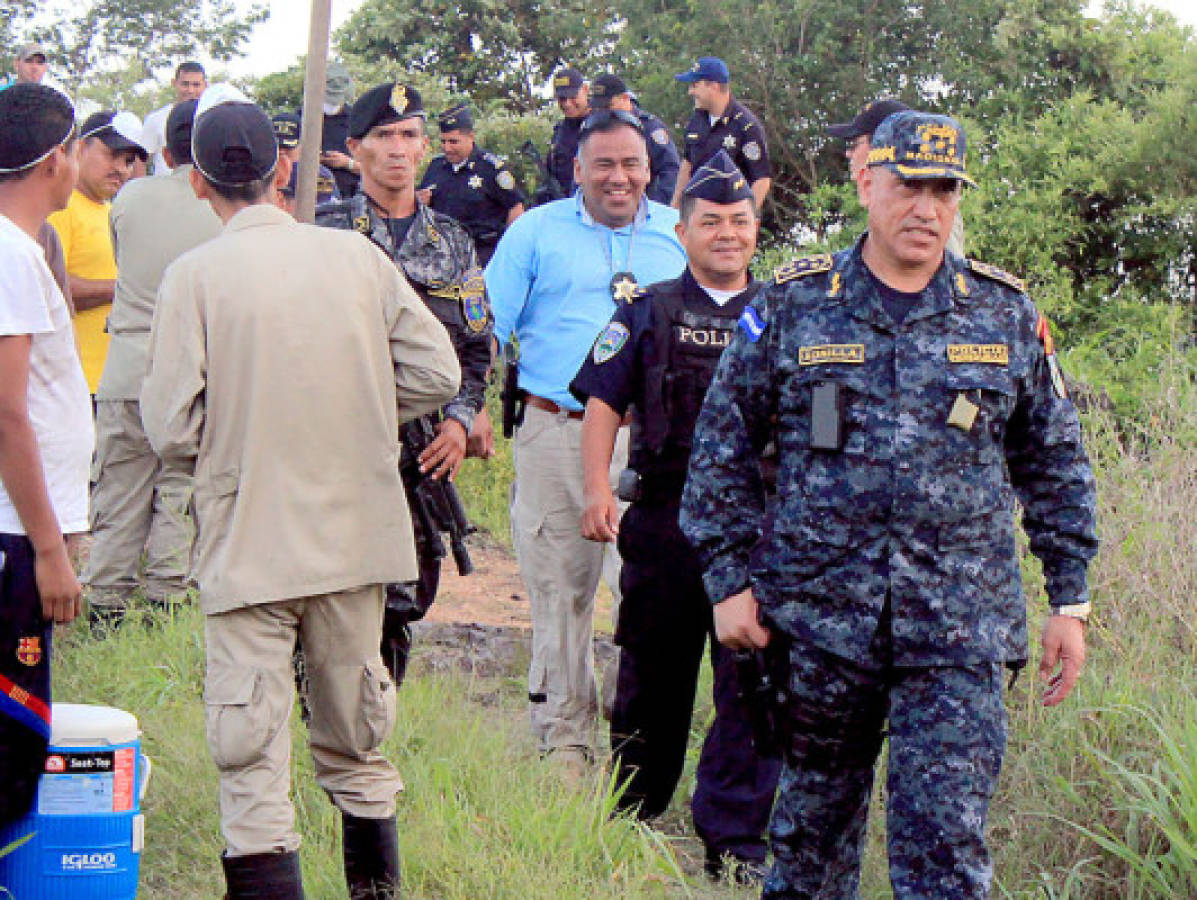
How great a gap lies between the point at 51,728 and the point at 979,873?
2140 mm

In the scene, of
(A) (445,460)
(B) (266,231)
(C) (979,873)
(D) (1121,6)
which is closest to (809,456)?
(C) (979,873)

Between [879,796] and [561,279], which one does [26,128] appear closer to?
[561,279]

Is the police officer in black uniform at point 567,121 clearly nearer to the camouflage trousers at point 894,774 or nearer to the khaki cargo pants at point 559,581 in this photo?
the khaki cargo pants at point 559,581

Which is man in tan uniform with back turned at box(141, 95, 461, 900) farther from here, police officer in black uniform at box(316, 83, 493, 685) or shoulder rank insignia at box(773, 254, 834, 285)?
police officer in black uniform at box(316, 83, 493, 685)

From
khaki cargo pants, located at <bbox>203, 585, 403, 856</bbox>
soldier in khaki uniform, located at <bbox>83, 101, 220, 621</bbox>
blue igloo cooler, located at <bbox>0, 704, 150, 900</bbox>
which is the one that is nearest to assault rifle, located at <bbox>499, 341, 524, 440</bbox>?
soldier in khaki uniform, located at <bbox>83, 101, 220, 621</bbox>

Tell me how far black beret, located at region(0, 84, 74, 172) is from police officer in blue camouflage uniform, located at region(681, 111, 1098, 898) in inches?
66.4

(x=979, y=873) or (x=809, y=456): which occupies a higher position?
(x=809, y=456)

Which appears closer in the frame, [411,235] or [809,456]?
[809,456]

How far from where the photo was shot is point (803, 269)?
354 cm

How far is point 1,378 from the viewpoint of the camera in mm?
3479

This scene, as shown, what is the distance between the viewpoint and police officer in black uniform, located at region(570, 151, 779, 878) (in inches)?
180

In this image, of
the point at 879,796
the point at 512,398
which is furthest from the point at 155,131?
the point at 879,796

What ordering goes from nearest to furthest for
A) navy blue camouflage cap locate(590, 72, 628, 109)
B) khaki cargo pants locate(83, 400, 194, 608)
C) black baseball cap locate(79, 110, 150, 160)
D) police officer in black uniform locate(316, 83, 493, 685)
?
police officer in black uniform locate(316, 83, 493, 685) < khaki cargo pants locate(83, 400, 194, 608) < black baseball cap locate(79, 110, 150, 160) < navy blue camouflage cap locate(590, 72, 628, 109)

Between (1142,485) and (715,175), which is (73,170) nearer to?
(715,175)
